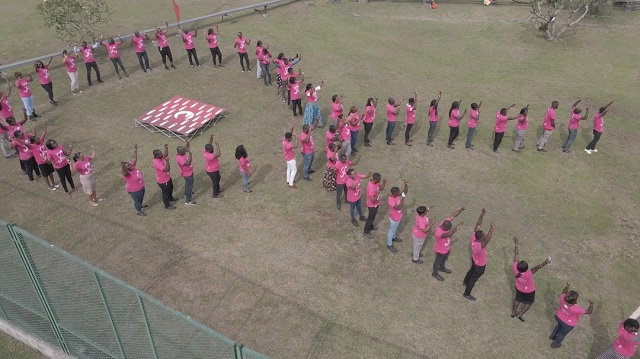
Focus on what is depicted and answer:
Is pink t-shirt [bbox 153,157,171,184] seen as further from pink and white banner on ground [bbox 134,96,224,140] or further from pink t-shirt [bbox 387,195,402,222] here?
pink t-shirt [bbox 387,195,402,222]

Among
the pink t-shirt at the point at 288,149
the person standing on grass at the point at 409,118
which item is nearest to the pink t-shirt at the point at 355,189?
the pink t-shirt at the point at 288,149

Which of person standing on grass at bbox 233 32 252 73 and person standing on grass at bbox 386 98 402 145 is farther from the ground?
person standing on grass at bbox 233 32 252 73

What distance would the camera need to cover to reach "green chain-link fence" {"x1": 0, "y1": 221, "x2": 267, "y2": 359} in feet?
25.7

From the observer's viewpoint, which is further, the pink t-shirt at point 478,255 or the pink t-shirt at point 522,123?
the pink t-shirt at point 522,123

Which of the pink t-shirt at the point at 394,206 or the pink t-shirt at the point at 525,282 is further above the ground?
the pink t-shirt at the point at 394,206

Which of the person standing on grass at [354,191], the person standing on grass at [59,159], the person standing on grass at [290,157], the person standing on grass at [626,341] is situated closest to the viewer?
the person standing on grass at [626,341]

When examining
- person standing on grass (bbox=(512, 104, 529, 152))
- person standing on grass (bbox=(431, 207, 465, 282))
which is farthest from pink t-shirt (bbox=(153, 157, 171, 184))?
person standing on grass (bbox=(512, 104, 529, 152))

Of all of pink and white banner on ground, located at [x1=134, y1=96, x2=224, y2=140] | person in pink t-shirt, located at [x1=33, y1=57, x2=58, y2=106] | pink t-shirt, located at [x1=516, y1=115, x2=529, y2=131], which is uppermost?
person in pink t-shirt, located at [x1=33, y1=57, x2=58, y2=106]

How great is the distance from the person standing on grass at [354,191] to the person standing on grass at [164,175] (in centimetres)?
448

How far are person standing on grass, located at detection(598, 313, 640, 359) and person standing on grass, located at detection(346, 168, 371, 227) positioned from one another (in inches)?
226

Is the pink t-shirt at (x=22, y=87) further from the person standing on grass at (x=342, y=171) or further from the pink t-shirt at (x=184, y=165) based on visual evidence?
the person standing on grass at (x=342, y=171)

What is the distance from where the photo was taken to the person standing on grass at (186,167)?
11719mm

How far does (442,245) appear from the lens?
32.8 feet

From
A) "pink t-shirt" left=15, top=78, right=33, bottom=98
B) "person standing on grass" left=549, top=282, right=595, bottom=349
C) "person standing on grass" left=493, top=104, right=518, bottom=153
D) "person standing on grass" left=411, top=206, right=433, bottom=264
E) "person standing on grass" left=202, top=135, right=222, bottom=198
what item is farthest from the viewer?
"pink t-shirt" left=15, top=78, right=33, bottom=98
